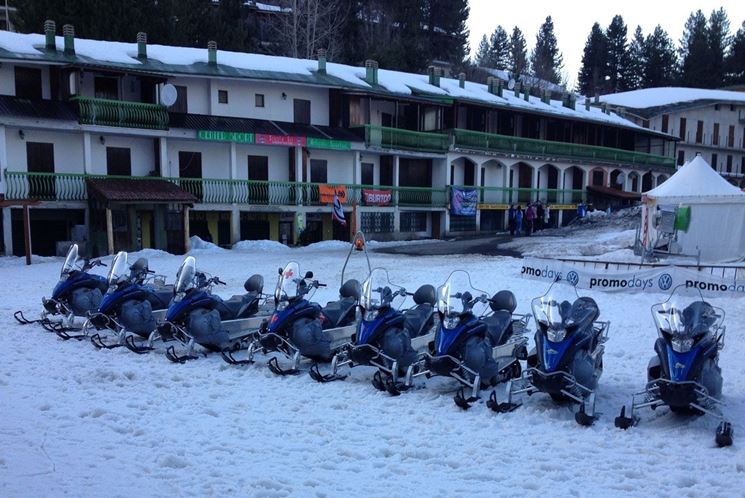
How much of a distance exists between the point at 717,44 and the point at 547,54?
1902 centimetres

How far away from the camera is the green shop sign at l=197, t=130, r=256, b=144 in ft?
85.1

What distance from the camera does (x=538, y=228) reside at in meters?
36.6

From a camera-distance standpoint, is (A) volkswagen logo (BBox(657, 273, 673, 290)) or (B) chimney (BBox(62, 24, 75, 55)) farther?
(B) chimney (BBox(62, 24, 75, 55))

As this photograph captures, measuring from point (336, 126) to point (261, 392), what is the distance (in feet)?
81.3

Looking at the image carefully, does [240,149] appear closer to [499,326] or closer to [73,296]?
[73,296]

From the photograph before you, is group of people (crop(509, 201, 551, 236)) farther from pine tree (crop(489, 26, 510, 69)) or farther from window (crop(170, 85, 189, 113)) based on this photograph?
pine tree (crop(489, 26, 510, 69))

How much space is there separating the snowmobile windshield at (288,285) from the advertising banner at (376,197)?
858 inches

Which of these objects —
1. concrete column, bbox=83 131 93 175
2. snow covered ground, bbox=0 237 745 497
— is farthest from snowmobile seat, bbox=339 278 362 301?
concrete column, bbox=83 131 93 175

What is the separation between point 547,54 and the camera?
81.0 m

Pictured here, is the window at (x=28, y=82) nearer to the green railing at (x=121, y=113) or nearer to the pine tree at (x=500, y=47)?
the green railing at (x=121, y=113)

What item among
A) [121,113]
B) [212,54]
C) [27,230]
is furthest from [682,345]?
[212,54]

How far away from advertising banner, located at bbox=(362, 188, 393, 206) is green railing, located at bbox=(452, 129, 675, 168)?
590 centimetres

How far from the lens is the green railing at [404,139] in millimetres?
30745

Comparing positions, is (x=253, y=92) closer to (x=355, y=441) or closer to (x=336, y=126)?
(x=336, y=126)
